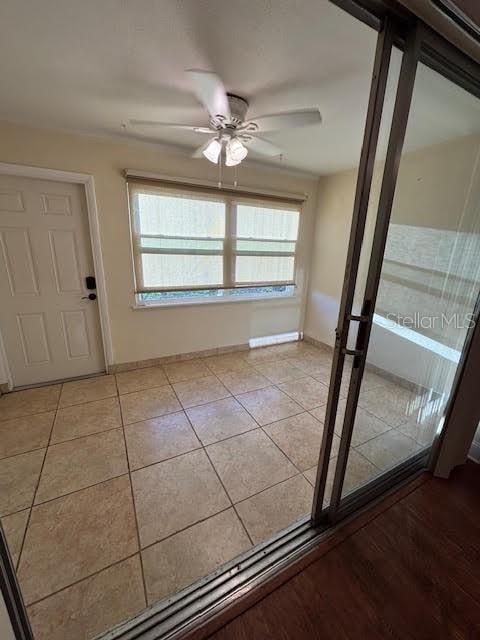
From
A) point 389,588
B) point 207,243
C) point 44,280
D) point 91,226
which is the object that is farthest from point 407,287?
point 44,280

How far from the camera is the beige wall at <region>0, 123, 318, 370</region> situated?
7.65 feet

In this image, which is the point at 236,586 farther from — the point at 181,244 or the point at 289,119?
the point at 181,244

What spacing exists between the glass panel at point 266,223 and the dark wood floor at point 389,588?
3.01 meters

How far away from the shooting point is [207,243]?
10.3 feet

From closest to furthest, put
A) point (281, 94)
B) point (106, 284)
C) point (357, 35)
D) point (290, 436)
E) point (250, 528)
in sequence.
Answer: point (357, 35)
point (250, 528)
point (281, 94)
point (290, 436)
point (106, 284)

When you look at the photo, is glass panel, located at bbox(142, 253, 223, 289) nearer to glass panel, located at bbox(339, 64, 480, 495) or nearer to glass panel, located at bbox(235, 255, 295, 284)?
glass panel, located at bbox(235, 255, 295, 284)

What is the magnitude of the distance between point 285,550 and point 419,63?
212 cm

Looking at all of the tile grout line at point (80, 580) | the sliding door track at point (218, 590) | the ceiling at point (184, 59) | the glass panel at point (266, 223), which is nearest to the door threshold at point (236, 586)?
the sliding door track at point (218, 590)

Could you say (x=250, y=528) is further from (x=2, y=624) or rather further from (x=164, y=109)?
(x=164, y=109)

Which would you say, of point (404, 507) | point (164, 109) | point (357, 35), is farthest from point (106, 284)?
point (404, 507)

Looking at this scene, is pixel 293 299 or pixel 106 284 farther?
pixel 293 299

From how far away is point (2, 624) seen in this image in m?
0.68

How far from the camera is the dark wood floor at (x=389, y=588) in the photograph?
40.1 inches

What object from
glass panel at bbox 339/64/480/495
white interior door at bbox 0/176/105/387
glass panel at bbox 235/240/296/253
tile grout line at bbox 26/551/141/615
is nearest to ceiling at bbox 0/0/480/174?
glass panel at bbox 339/64/480/495
